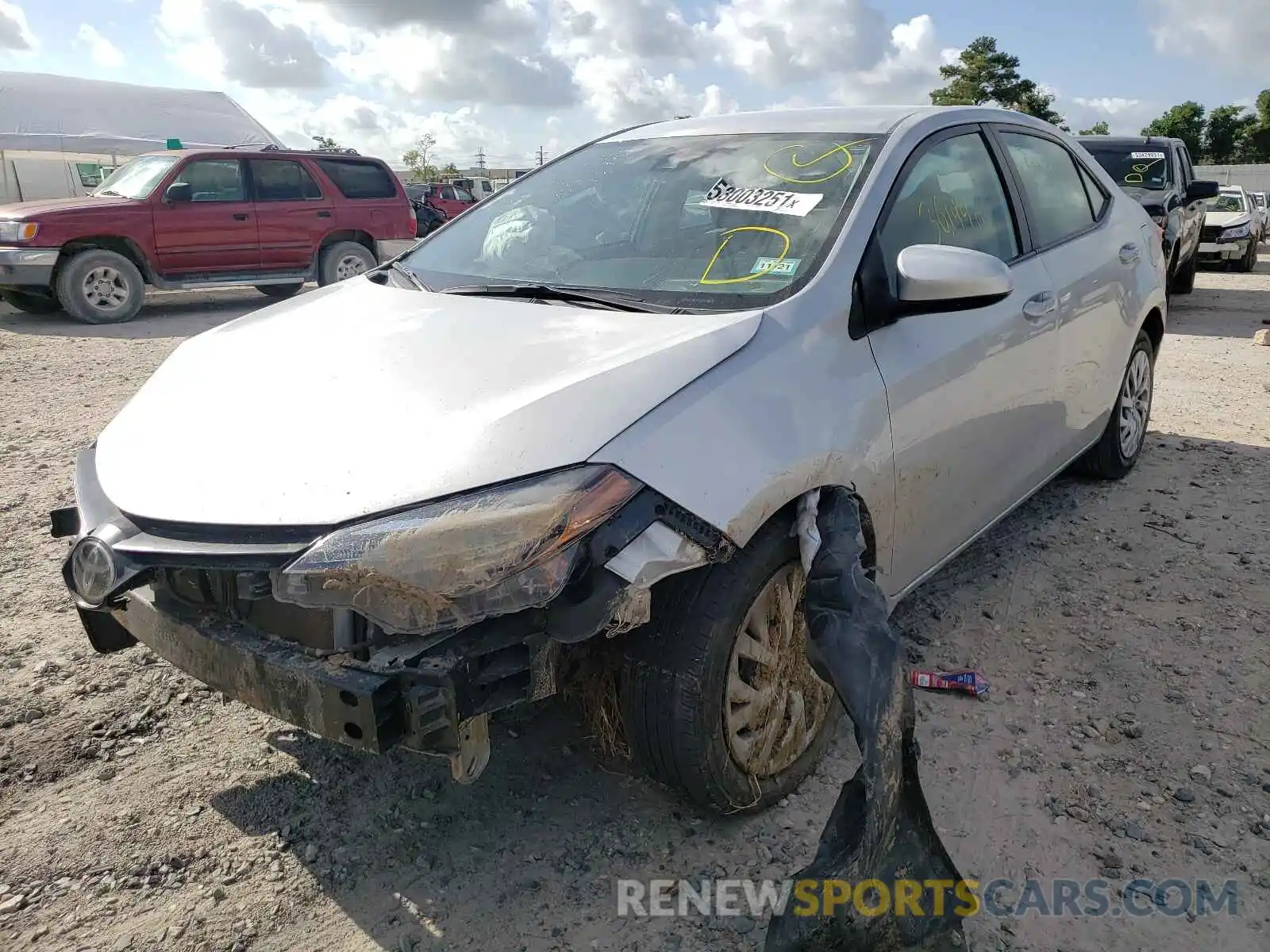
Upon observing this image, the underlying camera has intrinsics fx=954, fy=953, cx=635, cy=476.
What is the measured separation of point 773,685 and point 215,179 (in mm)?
10000

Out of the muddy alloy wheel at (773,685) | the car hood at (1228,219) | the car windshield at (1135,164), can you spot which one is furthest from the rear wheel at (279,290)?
the car hood at (1228,219)

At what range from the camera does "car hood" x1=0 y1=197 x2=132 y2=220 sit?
9.09 metres

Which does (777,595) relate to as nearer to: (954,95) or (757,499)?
(757,499)

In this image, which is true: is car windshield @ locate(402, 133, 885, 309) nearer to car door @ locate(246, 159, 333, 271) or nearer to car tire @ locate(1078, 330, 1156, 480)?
car tire @ locate(1078, 330, 1156, 480)

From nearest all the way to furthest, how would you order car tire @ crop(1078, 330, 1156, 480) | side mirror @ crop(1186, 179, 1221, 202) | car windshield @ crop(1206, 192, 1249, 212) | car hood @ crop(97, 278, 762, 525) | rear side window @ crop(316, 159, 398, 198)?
car hood @ crop(97, 278, 762, 525), car tire @ crop(1078, 330, 1156, 480), side mirror @ crop(1186, 179, 1221, 202), rear side window @ crop(316, 159, 398, 198), car windshield @ crop(1206, 192, 1249, 212)

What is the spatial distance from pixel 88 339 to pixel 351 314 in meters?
7.47

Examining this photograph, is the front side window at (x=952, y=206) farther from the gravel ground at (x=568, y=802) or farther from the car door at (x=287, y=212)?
the car door at (x=287, y=212)

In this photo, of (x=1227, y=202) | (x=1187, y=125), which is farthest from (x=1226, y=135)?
(x=1227, y=202)

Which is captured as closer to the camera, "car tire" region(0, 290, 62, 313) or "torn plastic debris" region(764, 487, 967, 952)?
"torn plastic debris" region(764, 487, 967, 952)

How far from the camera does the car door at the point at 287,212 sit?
10508mm

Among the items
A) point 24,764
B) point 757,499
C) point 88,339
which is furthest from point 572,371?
point 88,339

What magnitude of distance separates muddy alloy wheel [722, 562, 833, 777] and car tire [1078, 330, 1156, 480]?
8.72 ft

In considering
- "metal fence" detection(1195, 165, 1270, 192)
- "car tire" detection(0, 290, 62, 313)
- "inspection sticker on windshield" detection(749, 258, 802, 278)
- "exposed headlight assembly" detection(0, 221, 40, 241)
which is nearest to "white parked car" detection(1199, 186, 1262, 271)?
"inspection sticker on windshield" detection(749, 258, 802, 278)

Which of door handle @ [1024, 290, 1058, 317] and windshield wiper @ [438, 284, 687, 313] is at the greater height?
windshield wiper @ [438, 284, 687, 313]
